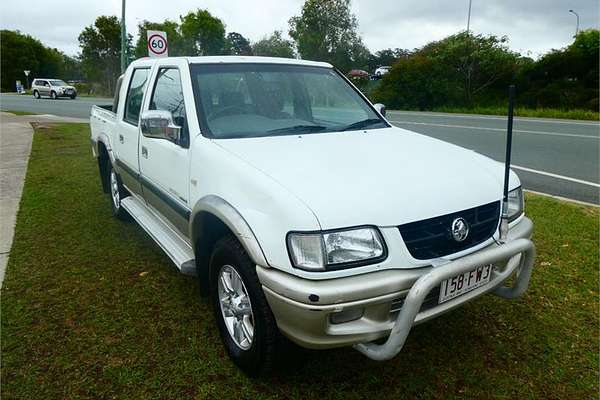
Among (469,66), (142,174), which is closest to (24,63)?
(469,66)

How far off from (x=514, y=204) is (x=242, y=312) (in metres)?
1.75

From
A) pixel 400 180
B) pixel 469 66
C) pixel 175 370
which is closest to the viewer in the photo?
pixel 400 180

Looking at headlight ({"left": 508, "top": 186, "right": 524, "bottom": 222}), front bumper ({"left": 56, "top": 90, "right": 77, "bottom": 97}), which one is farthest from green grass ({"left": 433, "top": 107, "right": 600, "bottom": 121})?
front bumper ({"left": 56, "top": 90, "right": 77, "bottom": 97})

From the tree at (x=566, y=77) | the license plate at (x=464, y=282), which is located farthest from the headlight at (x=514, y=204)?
the tree at (x=566, y=77)

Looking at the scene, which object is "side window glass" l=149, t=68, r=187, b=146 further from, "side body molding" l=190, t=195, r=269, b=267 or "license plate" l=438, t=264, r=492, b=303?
"license plate" l=438, t=264, r=492, b=303

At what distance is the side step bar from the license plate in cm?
159

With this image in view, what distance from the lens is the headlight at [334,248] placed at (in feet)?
6.85

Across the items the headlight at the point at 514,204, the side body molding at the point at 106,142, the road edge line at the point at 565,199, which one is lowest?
the road edge line at the point at 565,199

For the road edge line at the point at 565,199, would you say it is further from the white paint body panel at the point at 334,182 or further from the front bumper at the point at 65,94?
the front bumper at the point at 65,94

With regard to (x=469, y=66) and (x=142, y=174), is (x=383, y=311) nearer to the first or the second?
(x=142, y=174)

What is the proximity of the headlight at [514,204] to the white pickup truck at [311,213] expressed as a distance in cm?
1

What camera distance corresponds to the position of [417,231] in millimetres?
2248

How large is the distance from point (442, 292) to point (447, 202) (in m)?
0.45

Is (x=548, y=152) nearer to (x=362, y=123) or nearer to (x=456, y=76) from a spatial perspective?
(x=362, y=123)
